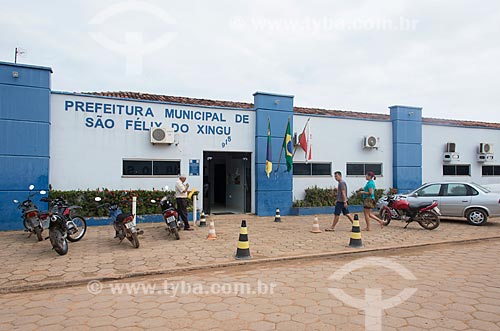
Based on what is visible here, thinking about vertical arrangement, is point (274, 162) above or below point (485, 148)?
below

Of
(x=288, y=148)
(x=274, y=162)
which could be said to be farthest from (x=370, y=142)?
(x=274, y=162)

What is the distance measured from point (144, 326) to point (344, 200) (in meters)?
7.10

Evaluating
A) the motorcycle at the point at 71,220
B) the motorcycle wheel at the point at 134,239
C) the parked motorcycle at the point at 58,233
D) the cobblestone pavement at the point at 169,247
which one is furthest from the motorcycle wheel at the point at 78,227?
the motorcycle wheel at the point at 134,239

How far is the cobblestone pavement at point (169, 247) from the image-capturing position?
621 centimetres

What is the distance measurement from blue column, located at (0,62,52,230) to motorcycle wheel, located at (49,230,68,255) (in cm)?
399

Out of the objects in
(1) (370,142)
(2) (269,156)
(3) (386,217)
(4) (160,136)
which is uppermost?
(1) (370,142)

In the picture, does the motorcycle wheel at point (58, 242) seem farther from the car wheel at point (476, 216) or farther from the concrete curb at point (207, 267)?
the car wheel at point (476, 216)

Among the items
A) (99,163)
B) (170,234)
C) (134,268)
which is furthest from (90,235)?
(134,268)

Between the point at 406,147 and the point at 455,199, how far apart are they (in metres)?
4.80

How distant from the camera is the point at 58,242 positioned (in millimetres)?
7230

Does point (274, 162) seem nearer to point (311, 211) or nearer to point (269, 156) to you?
point (269, 156)

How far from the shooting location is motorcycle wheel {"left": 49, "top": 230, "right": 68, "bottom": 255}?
722 cm

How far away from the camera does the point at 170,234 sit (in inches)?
375

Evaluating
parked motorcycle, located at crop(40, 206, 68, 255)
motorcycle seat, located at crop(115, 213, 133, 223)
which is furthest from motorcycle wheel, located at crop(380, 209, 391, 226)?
parked motorcycle, located at crop(40, 206, 68, 255)
